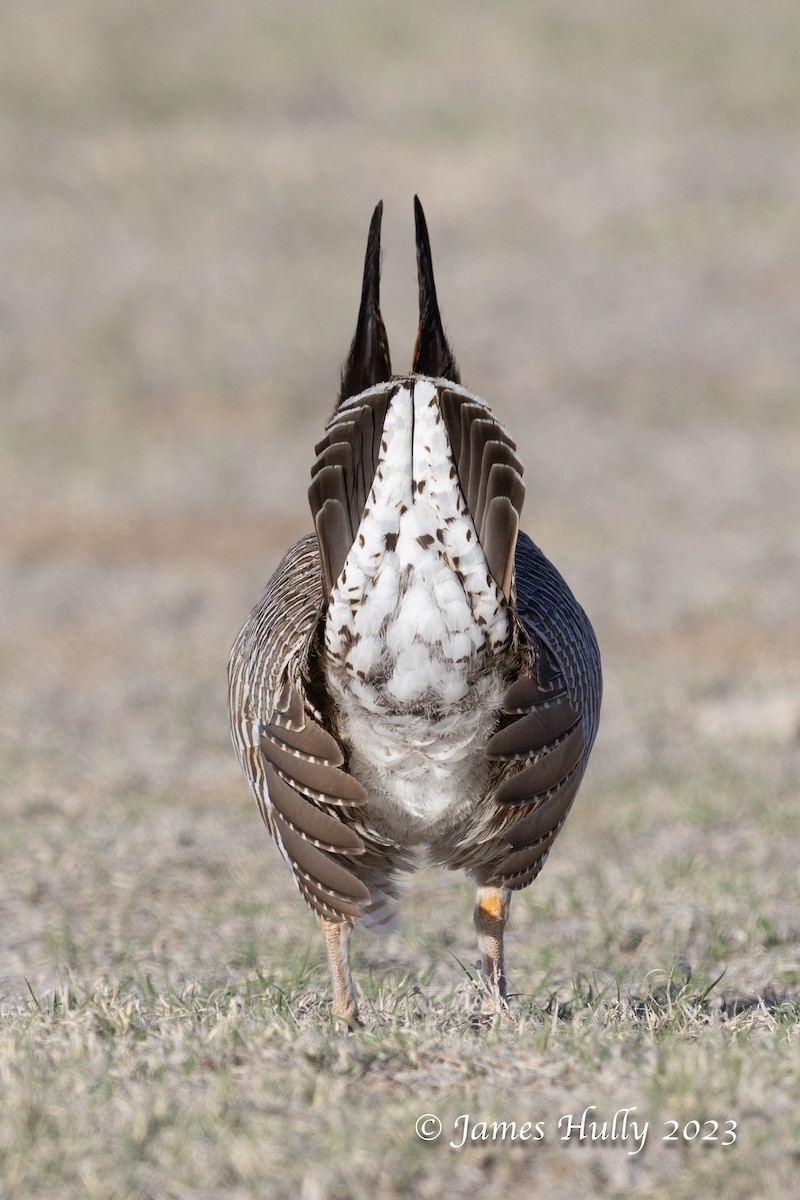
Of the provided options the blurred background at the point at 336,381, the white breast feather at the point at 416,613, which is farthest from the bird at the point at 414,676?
the blurred background at the point at 336,381

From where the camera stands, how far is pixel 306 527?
12875mm

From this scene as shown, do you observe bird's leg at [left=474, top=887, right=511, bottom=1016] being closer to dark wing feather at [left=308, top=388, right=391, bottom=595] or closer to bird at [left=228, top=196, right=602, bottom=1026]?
bird at [left=228, top=196, right=602, bottom=1026]

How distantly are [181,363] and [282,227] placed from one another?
4958mm

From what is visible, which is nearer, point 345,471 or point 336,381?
point 345,471

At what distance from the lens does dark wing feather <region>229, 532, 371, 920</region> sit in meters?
3.71

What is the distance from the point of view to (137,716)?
27.6 feet

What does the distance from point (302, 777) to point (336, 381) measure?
12.2 m

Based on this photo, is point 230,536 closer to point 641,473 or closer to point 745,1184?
point 641,473

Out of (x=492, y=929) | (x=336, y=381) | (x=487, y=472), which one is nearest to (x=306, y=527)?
(x=336, y=381)

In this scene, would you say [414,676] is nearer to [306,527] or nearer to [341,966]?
[341,966]

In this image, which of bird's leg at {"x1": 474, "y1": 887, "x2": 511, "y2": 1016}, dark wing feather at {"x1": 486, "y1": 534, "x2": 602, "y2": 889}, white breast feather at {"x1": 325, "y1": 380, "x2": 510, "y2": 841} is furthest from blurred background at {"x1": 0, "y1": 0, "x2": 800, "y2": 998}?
white breast feather at {"x1": 325, "y1": 380, "x2": 510, "y2": 841}

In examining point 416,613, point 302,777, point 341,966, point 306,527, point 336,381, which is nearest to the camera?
point 416,613

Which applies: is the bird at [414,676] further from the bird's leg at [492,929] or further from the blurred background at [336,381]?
the blurred background at [336,381]

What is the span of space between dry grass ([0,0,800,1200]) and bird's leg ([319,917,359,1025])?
2.9 inches
